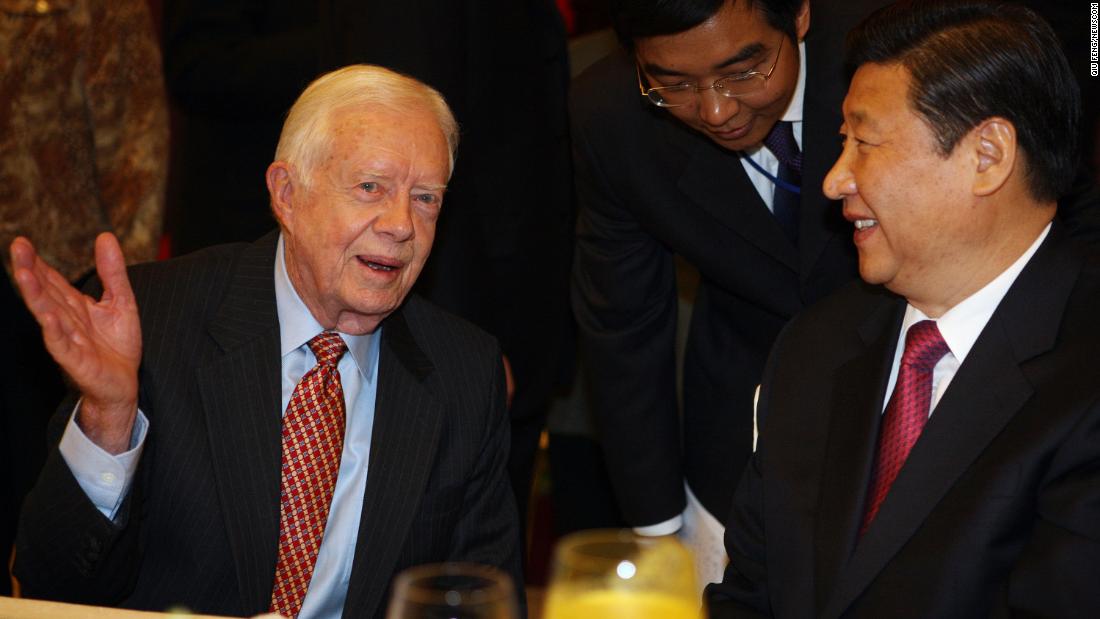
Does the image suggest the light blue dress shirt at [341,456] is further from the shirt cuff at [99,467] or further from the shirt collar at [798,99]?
the shirt collar at [798,99]

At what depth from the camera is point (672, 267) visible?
3.20 meters

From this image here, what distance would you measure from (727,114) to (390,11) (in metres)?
0.83

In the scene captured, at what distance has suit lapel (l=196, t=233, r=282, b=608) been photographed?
211cm

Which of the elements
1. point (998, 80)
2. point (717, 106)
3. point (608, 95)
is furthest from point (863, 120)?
point (608, 95)

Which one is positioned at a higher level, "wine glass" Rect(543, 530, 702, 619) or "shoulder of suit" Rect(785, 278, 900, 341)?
"shoulder of suit" Rect(785, 278, 900, 341)

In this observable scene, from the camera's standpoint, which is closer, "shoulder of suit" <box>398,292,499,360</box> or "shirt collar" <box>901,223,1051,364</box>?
"shirt collar" <box>901,223,1051,364</box>

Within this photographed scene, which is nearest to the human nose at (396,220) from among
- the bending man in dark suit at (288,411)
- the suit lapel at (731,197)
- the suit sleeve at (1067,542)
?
the bending man in dark suit at (288,411)

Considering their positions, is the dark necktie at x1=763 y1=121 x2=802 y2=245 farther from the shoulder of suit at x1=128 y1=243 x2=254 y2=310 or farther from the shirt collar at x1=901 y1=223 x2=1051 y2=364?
the shoulder of suit at x1=128 y1=243 x2=254 y2=310

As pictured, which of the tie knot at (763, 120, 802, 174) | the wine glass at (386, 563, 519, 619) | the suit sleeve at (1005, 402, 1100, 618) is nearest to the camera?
the wine glass at (386, 563, 519, 619)

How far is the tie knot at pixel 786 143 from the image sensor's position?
2762 millimetres

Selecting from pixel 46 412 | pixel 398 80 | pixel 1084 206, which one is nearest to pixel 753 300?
pixel 1084 206

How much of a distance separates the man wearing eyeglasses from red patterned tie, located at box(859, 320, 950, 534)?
0.68m

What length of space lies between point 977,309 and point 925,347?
10 centimetres

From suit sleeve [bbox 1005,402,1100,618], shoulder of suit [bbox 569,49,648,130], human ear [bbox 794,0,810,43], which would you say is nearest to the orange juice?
suit sleeve [bbox 1005,402,1100,618]
